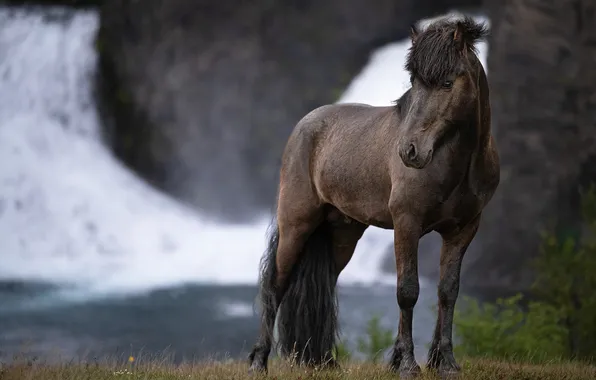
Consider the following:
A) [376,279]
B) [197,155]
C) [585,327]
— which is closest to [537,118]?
[376,279]

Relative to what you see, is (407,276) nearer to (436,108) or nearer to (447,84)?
(436,108)

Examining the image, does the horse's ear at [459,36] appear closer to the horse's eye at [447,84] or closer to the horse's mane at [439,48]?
the horse's mane at [439,48]

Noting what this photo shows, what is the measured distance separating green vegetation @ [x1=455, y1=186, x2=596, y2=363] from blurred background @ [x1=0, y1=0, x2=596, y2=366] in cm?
323

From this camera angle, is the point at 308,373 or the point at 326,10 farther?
the point at 326,10

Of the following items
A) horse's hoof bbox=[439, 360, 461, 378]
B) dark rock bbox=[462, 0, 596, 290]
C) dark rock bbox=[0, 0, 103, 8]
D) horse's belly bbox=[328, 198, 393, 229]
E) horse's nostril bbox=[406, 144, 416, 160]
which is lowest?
horse's hoof bbox=[439, 360, 461, 378]

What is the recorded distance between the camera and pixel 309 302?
652 cm

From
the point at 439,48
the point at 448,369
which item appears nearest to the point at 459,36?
the point at 439,48

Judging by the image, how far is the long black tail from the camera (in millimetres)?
6504

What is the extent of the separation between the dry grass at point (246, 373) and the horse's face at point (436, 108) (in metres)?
1.46

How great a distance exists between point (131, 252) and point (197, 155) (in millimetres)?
3989

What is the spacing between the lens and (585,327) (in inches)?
469

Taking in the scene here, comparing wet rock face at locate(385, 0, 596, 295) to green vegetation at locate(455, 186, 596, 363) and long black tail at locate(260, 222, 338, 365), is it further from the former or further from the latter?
long black tail at locate(260, 222, 338, 365)

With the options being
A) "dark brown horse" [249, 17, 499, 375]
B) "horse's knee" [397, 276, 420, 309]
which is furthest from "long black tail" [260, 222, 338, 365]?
"horse's knee" [397, 276, 420, 309]

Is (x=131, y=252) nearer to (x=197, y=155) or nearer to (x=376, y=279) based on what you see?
(x=197, y=155)
